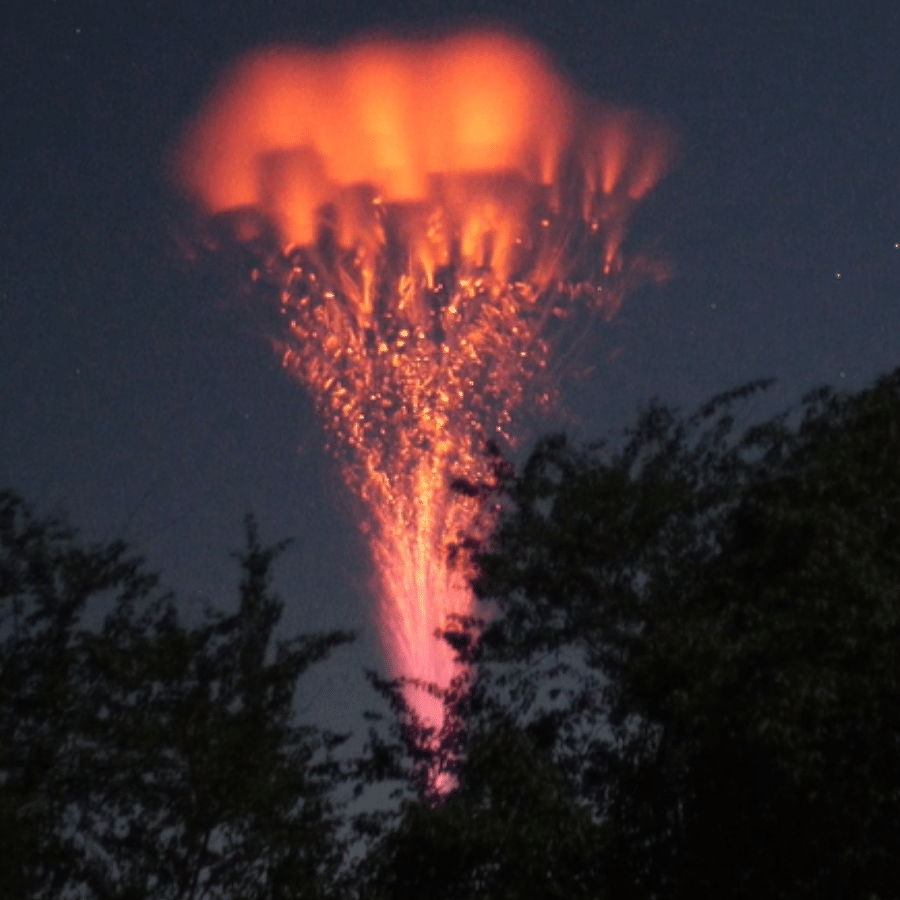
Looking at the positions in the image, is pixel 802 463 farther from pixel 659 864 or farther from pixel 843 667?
pixel 659 864

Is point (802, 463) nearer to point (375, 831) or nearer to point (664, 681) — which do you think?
point (664, 681)

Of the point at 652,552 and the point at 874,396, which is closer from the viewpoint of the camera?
the point at 874,396

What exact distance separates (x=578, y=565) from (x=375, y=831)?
3951mm

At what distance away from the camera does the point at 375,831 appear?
17266mm

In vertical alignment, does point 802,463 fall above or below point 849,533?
above

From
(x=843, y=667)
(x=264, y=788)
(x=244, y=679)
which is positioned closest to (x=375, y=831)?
(x=264, y=788)

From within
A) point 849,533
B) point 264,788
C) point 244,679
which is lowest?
point 849,533

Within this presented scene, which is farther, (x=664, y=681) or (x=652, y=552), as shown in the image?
(x=652, y=552)

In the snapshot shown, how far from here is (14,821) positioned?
15.0 m

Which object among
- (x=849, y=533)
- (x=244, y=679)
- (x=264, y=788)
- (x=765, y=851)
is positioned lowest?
(x=765, y=851)

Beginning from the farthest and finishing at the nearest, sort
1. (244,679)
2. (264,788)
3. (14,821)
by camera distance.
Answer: (244,679), (264,788), (14,821)

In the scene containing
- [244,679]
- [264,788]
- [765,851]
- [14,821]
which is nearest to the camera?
[14,821]

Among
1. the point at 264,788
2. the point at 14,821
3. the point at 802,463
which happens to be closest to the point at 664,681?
the point at 802,463

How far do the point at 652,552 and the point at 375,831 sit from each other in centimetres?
468
